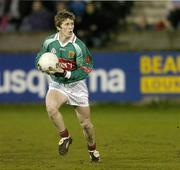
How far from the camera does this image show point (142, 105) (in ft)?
84.1

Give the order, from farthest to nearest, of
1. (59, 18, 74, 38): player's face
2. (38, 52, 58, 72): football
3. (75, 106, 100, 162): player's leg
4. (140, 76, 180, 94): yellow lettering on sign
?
(140, 76, 180, 94): yellow lettering on sign, (75, 106, 100, 162): player's leg, (59, 18, 74, 38): player's face, (38, 52, 58, 72): football

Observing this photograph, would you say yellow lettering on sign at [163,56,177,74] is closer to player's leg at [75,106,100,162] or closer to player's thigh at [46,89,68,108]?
player's leg at [75,106,100,162]

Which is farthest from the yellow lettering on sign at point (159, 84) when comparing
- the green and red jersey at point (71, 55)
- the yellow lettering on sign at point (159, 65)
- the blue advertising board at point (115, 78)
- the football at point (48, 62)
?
the football at point (48, 62)

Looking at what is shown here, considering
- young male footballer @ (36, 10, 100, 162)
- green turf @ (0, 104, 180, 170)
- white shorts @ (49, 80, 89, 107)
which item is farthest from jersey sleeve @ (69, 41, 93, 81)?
green turf @ (0, 104, 180, 170)

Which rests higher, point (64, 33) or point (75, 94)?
point (64, 33)

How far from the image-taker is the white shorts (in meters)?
12.4

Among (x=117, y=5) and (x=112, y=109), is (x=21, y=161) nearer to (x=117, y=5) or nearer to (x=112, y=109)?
(x=112, y=109)

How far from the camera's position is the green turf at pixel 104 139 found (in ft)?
40.7

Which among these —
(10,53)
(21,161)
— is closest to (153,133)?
Result: (21,161)

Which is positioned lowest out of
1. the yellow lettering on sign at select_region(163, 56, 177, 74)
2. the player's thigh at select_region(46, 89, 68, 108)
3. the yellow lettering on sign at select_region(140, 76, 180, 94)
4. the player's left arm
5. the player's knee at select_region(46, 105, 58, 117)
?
the yellow lettering on sign at select_region(140, 76, 180, 94)

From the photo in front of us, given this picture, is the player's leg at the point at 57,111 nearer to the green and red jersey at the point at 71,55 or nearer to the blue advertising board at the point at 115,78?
the green and red jersey at the point at 71,55

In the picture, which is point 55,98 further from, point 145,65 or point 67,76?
point 145,65

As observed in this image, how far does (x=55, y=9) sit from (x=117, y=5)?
215 centimetres

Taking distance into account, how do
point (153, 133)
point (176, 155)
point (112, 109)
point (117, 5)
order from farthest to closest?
point (117, 5) → point (112, 109) → point (153, 133) → point (176, 155)
